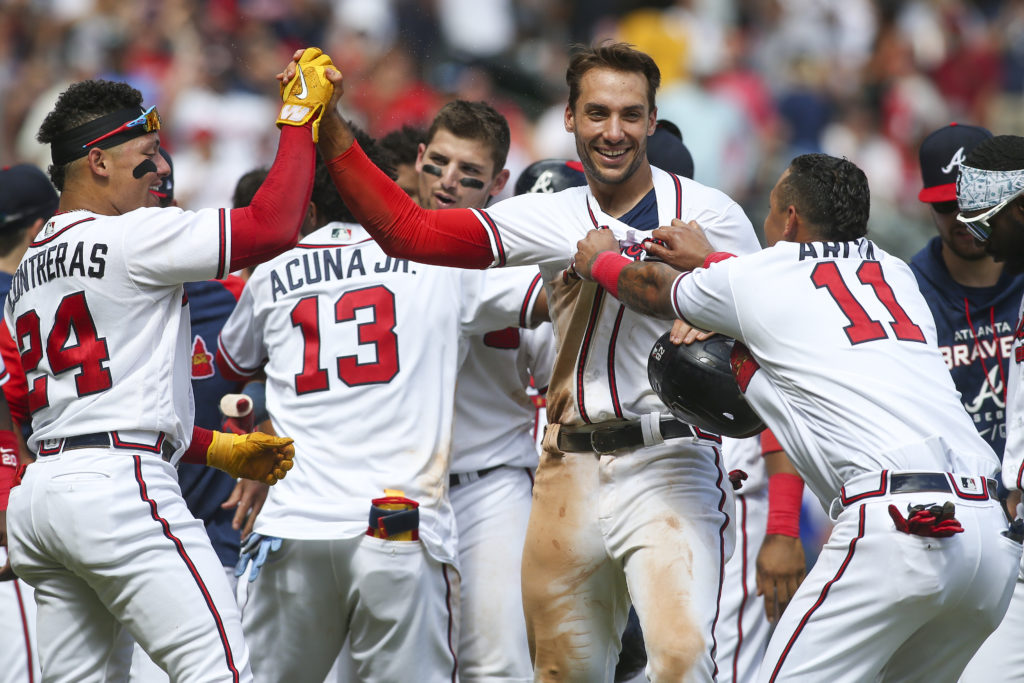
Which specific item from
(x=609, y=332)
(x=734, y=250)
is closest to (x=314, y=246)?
(x=609, y=332)

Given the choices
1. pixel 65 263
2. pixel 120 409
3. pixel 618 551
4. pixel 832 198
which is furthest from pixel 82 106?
pixel 832 198

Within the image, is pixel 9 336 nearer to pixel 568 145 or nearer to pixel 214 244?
pixel 214 244

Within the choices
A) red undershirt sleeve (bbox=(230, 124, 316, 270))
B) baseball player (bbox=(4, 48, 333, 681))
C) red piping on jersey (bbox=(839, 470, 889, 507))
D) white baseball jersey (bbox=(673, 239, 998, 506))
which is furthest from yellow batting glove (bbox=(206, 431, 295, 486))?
red piping on jersey (bbox=(839, 470, 889, 507))

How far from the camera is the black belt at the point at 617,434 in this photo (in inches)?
185

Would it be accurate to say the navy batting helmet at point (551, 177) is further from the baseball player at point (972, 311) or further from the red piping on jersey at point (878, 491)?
the red piping on jersey at point (878, 491)

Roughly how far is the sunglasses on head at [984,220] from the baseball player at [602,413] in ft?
2.71

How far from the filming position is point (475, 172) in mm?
6008

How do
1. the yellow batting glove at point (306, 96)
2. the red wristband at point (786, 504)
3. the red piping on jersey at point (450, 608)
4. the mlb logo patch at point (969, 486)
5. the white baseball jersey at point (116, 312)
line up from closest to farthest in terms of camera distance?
1. the mlb logo patch at point (969, 486)
2. the white baseball jersey at point (116, 312)
3. the yellow batting glove at point (306, 96)
4. the red piping on jersey at point (450, 608)
5. the red wristband at point (786, 504)

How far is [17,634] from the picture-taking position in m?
5.46

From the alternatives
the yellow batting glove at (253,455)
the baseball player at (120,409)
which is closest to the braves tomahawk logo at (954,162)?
the baseball player at (120,409)

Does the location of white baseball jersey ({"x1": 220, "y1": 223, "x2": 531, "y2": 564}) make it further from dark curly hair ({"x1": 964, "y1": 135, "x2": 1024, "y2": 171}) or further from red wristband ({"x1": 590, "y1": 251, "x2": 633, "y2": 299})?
dark curly hair ({"x1": 964, "y1": 135, "x2": 1024, "y2": 171})

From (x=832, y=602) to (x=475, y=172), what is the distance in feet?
9.36

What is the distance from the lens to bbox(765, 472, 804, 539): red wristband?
597cm

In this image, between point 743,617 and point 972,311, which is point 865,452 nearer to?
point 972,311
